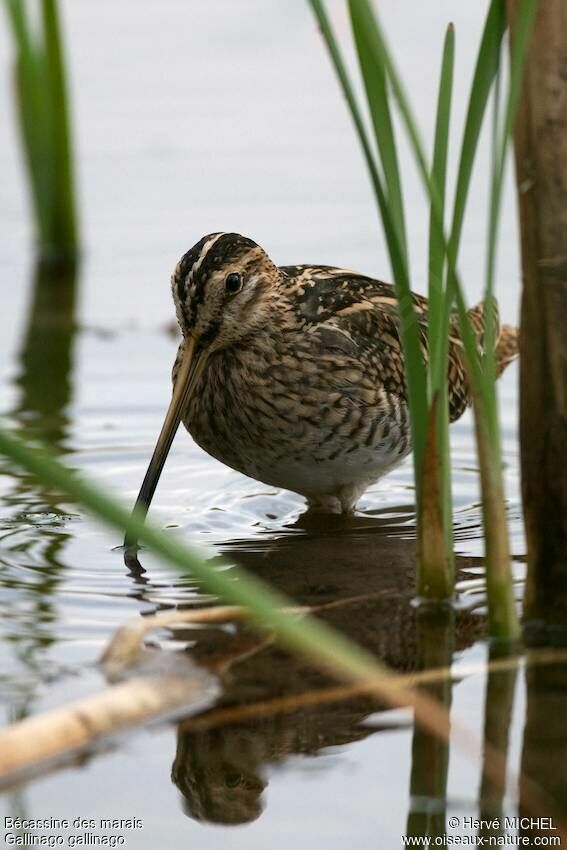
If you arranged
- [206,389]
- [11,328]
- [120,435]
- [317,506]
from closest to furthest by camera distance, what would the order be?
[206,389], [317,506], [120,435], [11,328]

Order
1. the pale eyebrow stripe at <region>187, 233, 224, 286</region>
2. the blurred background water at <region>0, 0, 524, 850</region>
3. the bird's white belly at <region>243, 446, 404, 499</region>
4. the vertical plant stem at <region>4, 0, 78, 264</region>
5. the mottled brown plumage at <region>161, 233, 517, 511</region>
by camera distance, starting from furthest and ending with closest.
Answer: the vertical plant stem at <region>4, 0, 78, 264</region>
the bird's white belly at <region>243, 446, 404, 499</region>
the mottled brown plumage at <region>161, 233, 517, 511</region>
the pale eyebrow stripe at <region>187, 233, 224, 286</region>
the blurred background water at <region>0, 0, 524, 850</region>

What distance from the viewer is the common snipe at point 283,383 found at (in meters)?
6.16

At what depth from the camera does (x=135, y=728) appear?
13.8ft

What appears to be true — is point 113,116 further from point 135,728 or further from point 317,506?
point 135,728

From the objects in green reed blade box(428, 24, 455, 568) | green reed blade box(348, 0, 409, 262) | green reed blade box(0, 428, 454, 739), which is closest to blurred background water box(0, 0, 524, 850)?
green reed blade box(0, 428, 454, 739)

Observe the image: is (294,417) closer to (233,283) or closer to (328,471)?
(328,471)

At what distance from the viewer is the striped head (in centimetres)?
593

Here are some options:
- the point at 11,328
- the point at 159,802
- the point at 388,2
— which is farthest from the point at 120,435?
the point at 388,2

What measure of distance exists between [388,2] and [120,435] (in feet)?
18.6

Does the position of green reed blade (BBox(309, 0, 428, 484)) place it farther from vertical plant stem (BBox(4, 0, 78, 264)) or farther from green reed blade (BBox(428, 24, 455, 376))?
vertical plant stem (BBox(4, 0, 78, 264))

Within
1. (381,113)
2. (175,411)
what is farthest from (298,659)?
(175,411)

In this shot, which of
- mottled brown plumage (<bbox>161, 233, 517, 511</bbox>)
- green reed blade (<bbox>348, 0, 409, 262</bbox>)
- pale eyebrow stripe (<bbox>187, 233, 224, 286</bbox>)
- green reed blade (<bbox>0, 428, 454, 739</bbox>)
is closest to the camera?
green reed blade (<bbox>0, 428, 454, 739</bbox>)

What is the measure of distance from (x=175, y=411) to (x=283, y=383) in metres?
0.45

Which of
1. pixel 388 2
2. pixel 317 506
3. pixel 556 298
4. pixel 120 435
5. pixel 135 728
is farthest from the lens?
pixel 388 2
